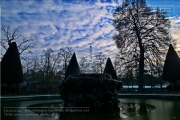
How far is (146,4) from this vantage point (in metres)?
23.3

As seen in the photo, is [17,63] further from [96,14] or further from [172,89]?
[172,89]

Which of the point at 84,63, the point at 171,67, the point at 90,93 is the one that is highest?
the point at 84,63

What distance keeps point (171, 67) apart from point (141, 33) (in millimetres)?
5314

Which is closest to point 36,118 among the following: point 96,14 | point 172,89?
point 96,14

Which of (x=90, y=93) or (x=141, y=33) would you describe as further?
(x=141, y=33)

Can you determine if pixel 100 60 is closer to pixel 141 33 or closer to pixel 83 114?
pixel 141 33

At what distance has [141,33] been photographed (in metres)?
23.0

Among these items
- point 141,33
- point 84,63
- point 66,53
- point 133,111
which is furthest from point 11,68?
point 84,63

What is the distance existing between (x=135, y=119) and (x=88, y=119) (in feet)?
5.77

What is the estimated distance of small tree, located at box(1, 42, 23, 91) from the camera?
2044 centimetres

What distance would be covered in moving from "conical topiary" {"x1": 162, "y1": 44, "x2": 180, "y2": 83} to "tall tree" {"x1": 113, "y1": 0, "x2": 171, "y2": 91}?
68.0 inches

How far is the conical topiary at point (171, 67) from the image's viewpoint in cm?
2241

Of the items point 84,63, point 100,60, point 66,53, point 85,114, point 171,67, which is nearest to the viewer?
point 85,114

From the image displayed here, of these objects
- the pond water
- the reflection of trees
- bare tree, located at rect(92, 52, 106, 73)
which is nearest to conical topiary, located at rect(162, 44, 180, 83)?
the pond water
